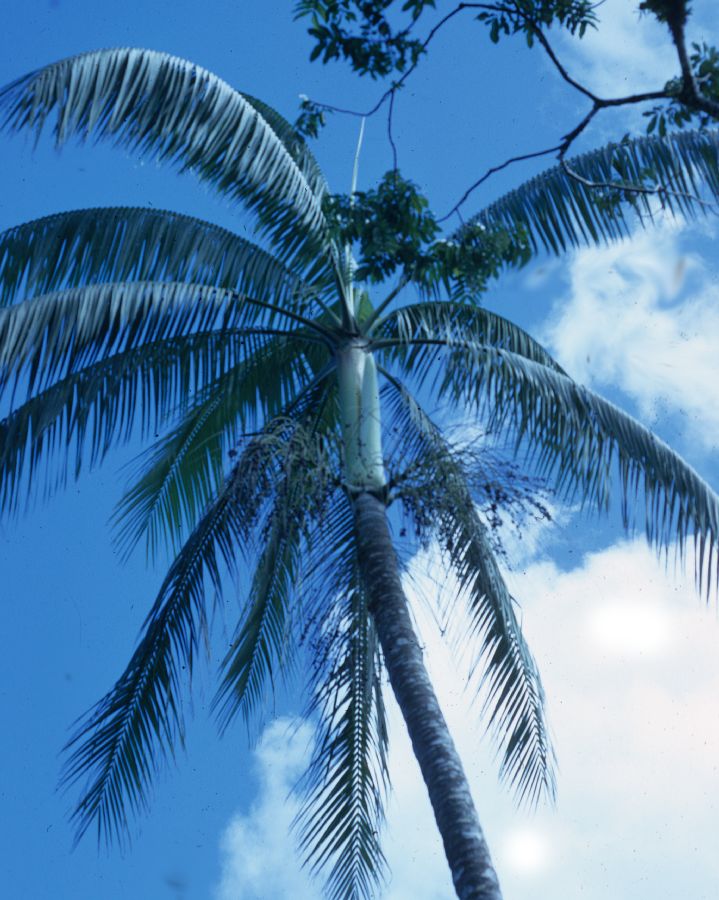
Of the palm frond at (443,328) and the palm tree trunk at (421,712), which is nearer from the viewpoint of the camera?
the palm tree trunk at (421,712)

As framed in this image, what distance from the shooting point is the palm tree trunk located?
673 centimetres

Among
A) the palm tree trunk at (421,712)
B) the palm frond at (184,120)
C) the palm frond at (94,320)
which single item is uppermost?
the palm frond at (184,120)

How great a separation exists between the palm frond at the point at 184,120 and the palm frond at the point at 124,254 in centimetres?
41

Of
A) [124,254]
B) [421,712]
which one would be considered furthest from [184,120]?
[421,712]

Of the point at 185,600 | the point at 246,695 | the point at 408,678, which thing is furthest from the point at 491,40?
the point at 246,695

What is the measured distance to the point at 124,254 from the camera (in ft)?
30.8

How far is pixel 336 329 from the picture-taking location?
371 inches

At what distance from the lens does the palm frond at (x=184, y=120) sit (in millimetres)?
8508

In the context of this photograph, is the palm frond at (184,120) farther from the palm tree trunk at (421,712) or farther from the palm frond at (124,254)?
the palm tree trunk at (421,712)

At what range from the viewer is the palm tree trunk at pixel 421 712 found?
22.1ft

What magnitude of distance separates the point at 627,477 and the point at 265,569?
236 cm

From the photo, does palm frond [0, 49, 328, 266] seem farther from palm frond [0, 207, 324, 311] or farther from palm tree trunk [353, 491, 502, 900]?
palm tree trunk [353, 491, 502, 900]

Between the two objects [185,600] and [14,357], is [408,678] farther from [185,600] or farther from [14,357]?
[14,357]

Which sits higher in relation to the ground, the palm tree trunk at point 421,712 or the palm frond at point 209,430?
the palm frond at point 209,430
